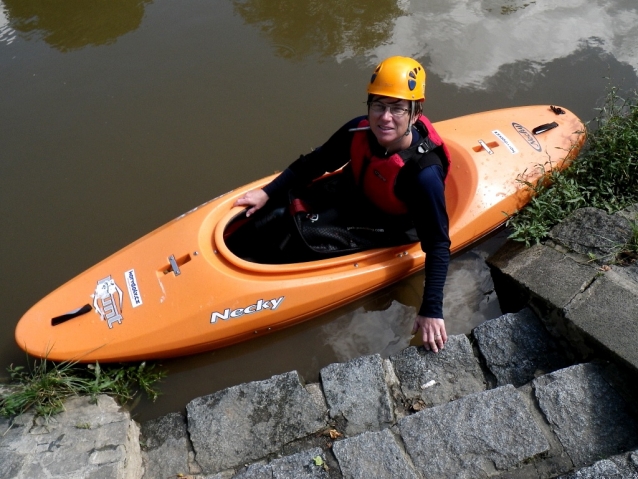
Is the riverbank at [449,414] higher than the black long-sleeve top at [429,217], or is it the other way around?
the black long-sleeve top at [429,217]

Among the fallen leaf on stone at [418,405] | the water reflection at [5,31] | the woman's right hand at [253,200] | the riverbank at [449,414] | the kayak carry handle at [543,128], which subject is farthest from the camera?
the water reflection at [5,31]

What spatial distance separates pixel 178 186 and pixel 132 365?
5.00 ft

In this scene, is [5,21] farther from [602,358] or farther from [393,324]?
[602,358]

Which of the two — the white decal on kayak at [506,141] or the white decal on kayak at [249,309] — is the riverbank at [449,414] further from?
the white decal on kayak at [506,141]

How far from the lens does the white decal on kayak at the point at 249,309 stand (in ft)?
9.83

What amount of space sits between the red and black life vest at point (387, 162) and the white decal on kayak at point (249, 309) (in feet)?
2.57

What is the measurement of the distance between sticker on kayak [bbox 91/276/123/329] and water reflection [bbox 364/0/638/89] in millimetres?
3087

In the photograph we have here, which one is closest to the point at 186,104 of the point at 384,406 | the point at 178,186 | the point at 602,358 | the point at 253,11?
the point at 178,186

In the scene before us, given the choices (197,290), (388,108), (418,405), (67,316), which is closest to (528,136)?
(388,108)

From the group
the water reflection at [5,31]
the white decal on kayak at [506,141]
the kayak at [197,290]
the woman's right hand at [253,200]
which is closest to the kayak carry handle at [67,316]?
the kayak at [197,290]

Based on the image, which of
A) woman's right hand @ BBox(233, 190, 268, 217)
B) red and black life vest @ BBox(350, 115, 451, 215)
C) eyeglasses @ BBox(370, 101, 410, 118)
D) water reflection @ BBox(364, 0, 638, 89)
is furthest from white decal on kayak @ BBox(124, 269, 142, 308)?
water reflection @ BBox(364, 0, 638, 89)

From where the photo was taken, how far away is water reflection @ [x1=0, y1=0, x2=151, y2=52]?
5.39m

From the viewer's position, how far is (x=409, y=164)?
2.75m

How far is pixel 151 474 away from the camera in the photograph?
2520mm
